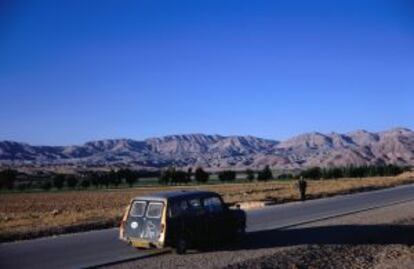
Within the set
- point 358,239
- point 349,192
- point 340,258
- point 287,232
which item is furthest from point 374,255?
point 349,192

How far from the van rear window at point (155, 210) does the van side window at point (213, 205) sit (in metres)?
1.50

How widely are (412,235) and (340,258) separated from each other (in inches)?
256

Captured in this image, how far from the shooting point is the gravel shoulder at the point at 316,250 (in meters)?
15.5

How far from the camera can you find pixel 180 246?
55.3 ft

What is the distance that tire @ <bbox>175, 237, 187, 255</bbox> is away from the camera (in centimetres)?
1680

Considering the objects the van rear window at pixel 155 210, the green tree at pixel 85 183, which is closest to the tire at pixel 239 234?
the van rear window at pixel 155 210

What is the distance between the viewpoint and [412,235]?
22281 millimetres

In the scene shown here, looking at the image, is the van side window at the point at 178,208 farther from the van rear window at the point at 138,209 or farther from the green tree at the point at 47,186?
the green tree at the point at 47,186

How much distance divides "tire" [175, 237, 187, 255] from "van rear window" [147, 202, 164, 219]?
31.6 inches

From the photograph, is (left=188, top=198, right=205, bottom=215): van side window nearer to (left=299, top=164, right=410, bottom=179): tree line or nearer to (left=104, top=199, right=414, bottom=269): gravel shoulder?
(left=104, top=199, right=414, bottom=269): gravel shoulder

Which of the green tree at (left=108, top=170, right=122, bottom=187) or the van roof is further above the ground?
the green tree at (left=108, top=170, right=122, bottom=187)

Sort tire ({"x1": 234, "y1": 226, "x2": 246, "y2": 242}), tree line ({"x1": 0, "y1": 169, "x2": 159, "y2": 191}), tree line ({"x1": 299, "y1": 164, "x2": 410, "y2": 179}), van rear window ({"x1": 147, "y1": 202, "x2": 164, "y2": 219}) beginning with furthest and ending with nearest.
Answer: tree line ({"x1": 0, "y1": 169, "x2": 159, "y2": 191}) < tree line ({"x1": 299, "y1": 164, "x2": 410, "y2": 179}) < tire ({"x1": 234, "y1": 226, "x2": 246, "y2": 242}) < van rear window ({"x1": 147, "y1": 202, "x2": 164, "y2": 219})

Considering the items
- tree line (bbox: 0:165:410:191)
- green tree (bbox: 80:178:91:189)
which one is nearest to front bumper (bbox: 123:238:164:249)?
tree line (bbox: 0:165:410:191)

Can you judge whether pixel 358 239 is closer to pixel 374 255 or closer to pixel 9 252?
pixel 374 255
